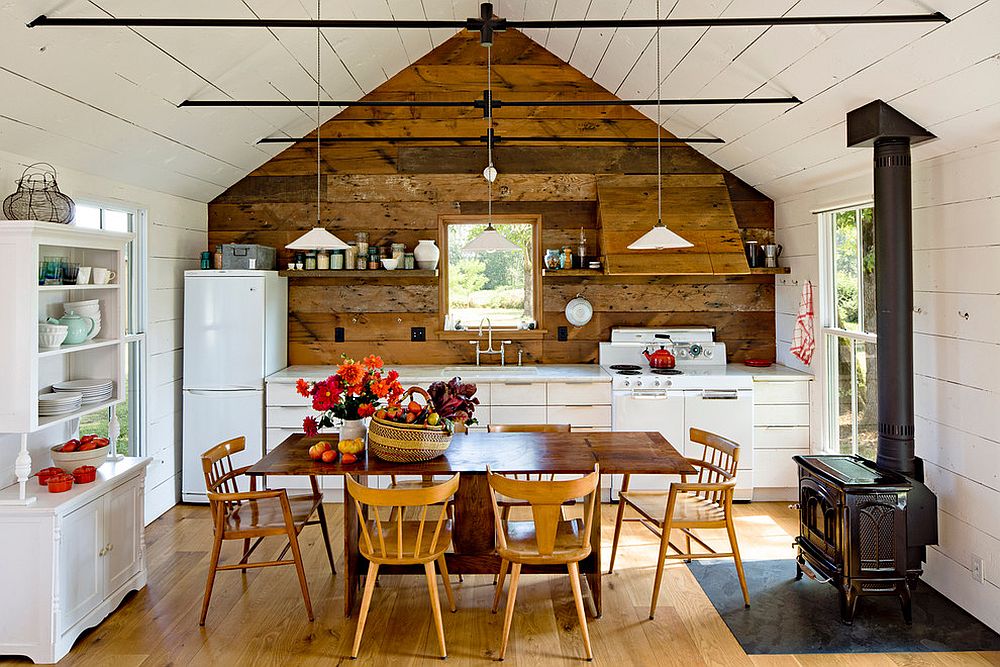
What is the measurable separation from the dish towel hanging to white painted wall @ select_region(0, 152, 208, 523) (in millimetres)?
4638

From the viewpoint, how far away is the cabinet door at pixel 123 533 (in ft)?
11.8

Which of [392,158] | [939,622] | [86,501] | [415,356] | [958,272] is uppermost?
[392,158]

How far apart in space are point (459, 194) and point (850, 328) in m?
3.10

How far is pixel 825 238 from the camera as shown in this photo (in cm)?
519

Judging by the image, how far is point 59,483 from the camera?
3.36m

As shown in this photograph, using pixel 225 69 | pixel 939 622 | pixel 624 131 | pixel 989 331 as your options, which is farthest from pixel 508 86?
pixel 939 622

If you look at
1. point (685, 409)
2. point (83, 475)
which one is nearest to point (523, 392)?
point (685, 409)

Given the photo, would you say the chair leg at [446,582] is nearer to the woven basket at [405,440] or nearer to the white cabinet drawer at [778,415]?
the woven basket at [405,440]

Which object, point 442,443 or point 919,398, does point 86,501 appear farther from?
point 919,398

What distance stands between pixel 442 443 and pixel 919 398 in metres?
2.59

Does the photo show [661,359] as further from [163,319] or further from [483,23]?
[163,319]

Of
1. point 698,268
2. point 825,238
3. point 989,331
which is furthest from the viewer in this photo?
point 698,268

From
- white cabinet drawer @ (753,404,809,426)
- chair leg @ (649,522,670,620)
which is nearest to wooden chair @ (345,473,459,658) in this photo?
chair leg @ (649,522,670,620)

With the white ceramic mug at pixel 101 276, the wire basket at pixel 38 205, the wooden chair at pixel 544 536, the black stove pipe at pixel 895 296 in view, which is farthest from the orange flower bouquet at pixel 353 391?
the black stove pipe at pixel 895 296
